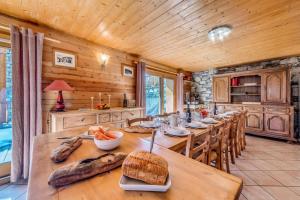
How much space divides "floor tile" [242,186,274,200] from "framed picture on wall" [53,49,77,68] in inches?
130

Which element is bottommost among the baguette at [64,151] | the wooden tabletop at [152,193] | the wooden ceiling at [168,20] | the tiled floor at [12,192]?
the tiled floor at [12,192]

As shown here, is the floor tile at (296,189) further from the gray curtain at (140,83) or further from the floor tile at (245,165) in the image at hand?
the gray curtain at (140,83)

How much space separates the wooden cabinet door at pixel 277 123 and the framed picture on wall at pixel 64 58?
494 centimetres

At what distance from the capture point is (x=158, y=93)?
188 inches

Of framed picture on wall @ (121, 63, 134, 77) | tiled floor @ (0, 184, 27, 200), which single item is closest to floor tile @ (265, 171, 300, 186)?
framed picture on wall @ (121, 63, 134, 77)

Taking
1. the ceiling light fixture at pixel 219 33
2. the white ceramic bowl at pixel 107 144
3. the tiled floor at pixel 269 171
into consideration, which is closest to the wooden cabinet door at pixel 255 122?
the tiled floor at pixel 269 171

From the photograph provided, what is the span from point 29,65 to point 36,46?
31 cm

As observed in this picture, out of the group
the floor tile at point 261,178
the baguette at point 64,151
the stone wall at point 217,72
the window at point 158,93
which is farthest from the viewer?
the window at point 158,93

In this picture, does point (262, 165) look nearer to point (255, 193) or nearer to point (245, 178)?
point (245, 178)

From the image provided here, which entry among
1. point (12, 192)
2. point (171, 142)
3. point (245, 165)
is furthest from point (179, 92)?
point (12, 192)

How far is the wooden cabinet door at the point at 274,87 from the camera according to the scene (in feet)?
12.1

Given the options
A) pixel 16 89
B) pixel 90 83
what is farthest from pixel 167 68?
pixel 16 89

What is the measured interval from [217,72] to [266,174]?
12.9 ft

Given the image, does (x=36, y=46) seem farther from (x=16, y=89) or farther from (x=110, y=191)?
(x=110, y=191)
